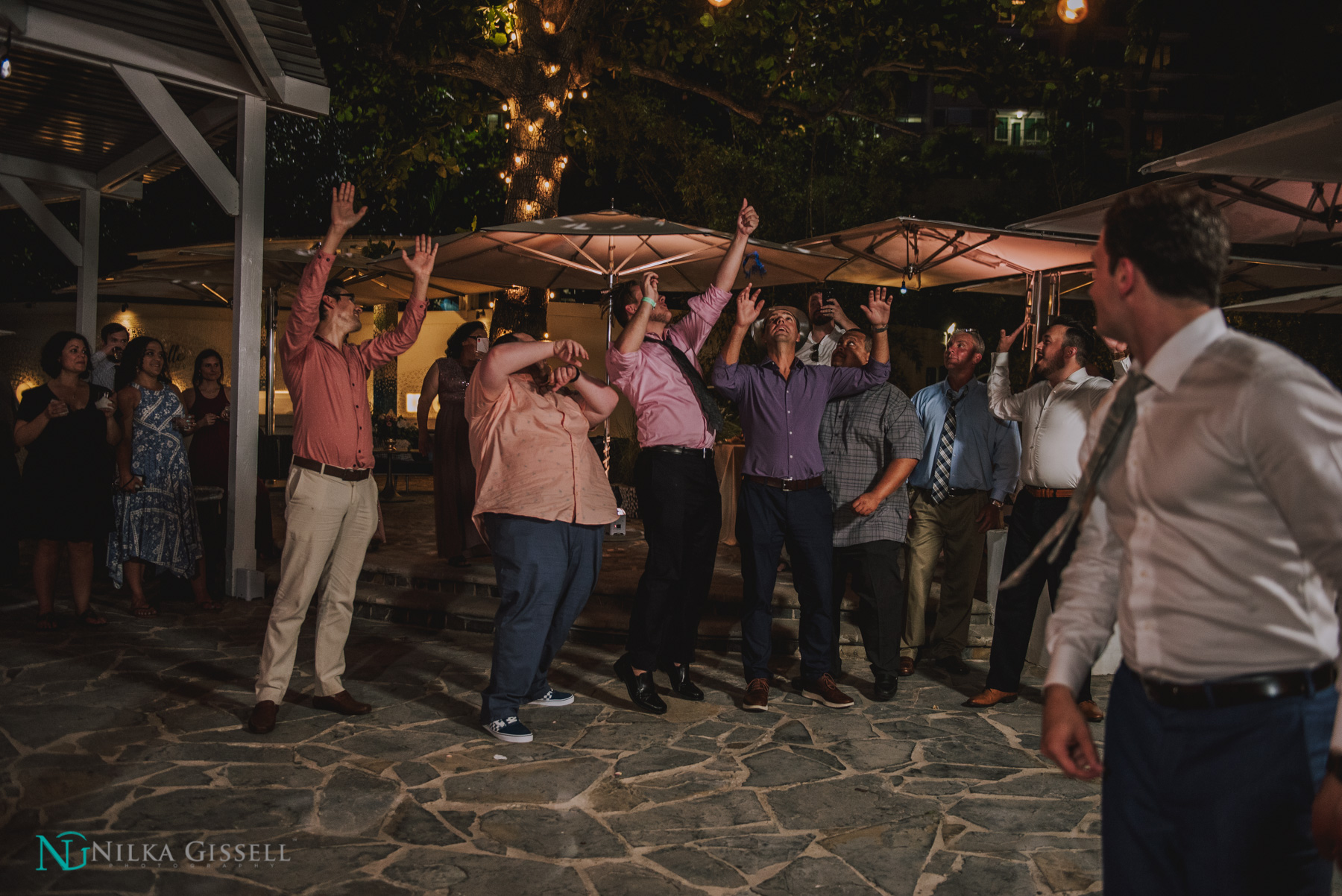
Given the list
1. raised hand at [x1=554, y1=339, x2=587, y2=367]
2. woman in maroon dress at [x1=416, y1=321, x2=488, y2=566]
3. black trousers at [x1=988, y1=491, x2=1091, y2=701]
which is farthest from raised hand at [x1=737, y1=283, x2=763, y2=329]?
woman in maroon dress at [x1=416, y1=321, x2=488, y2=566]

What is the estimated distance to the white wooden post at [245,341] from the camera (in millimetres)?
6617

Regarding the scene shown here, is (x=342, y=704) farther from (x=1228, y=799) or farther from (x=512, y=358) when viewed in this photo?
(x=1228, y=799)

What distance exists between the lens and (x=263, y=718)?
14.5 ft

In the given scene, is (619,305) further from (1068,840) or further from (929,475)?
(1068,840)

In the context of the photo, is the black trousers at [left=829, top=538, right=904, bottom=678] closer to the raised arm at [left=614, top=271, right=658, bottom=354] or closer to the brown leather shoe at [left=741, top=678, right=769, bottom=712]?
the brown leather shoe at [left=741, top=678, right=769, bottom=712]

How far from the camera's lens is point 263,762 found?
13.4 feet

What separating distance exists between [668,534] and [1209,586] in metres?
3.48

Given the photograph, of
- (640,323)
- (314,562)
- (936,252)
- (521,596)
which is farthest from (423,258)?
(936,252)

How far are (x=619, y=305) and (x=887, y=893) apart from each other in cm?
308

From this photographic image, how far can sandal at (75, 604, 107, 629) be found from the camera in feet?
21.0

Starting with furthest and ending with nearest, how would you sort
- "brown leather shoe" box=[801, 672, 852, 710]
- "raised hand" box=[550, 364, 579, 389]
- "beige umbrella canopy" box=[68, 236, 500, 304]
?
"beige umbrella canopy" box=[68, 236, 500, 304], "brown leather shoe" box=[801, 672, 852, 710], "raised hand" box=[550, 364, 579, 389]

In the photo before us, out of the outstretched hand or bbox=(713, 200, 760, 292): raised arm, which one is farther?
bbox=(713, 200, 760, 292): raised arm

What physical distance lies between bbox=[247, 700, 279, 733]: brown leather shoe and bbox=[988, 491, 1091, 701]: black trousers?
11.7 ft

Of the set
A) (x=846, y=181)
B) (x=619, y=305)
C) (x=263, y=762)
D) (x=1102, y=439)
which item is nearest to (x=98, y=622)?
(x=263, y=762)
